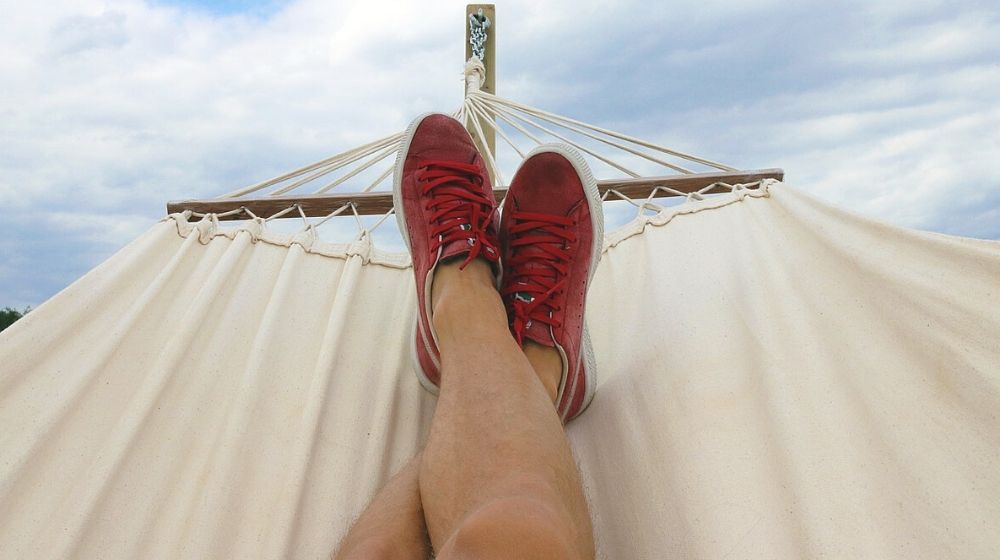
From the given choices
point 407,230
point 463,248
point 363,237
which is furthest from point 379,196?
point 463,248

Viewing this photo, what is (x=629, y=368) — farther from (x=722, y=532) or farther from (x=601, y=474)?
(x=722, y=532)

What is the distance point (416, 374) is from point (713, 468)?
437mm

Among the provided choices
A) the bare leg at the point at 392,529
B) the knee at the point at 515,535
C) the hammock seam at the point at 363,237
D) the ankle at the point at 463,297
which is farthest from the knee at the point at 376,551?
the hammock seam at the point at 363,237

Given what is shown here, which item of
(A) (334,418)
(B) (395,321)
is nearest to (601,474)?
(A) (334,418)

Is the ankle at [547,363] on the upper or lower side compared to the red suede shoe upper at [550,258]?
lower

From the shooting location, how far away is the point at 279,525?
2.38ft

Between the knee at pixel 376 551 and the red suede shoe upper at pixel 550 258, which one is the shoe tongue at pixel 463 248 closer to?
the red suede shoe upper at pixel 550 258

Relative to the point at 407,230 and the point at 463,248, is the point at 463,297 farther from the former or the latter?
the point at 407,230

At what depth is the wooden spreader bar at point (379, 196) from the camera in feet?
4.82

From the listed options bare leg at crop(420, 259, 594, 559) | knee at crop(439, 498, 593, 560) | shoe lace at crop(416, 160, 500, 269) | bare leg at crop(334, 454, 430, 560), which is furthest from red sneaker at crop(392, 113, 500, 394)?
knee at crop(439, 498, 593, 560)

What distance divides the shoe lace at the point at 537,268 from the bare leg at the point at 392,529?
26 cm

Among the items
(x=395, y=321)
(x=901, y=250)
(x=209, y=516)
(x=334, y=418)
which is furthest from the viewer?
(x=395, y=321)

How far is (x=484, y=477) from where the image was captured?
57 cm

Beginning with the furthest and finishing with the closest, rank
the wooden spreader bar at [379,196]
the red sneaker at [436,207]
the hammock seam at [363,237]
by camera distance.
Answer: the wooden spreader bar at [379,196]
the hammock seam at [363,237]
the red sneaker at [436,207]
